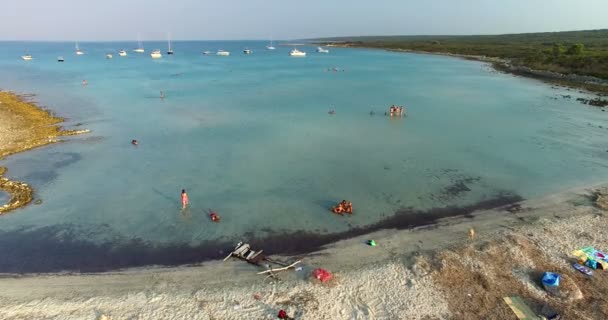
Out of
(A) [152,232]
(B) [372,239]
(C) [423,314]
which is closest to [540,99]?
(B) [372,239]

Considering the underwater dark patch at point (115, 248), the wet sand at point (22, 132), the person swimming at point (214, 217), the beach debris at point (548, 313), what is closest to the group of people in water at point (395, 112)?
the underwater dark patch at point (115, 248)

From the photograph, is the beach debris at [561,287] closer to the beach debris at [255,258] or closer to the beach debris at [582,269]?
the beach debris at [582,269]

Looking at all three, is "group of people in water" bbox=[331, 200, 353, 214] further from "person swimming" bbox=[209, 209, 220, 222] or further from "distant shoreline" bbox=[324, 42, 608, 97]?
"distant shoreline" bbox=[324, 42, 608, 97]

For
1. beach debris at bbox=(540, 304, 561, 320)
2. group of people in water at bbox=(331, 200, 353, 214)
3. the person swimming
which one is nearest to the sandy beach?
beach debris at bbox=(540, 304, 561, 320)

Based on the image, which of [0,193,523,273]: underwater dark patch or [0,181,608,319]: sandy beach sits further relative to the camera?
[0,193,523,273]: underwater dark patch

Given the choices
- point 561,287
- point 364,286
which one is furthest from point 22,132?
point 561,287

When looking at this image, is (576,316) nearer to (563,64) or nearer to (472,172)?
(472,172)
